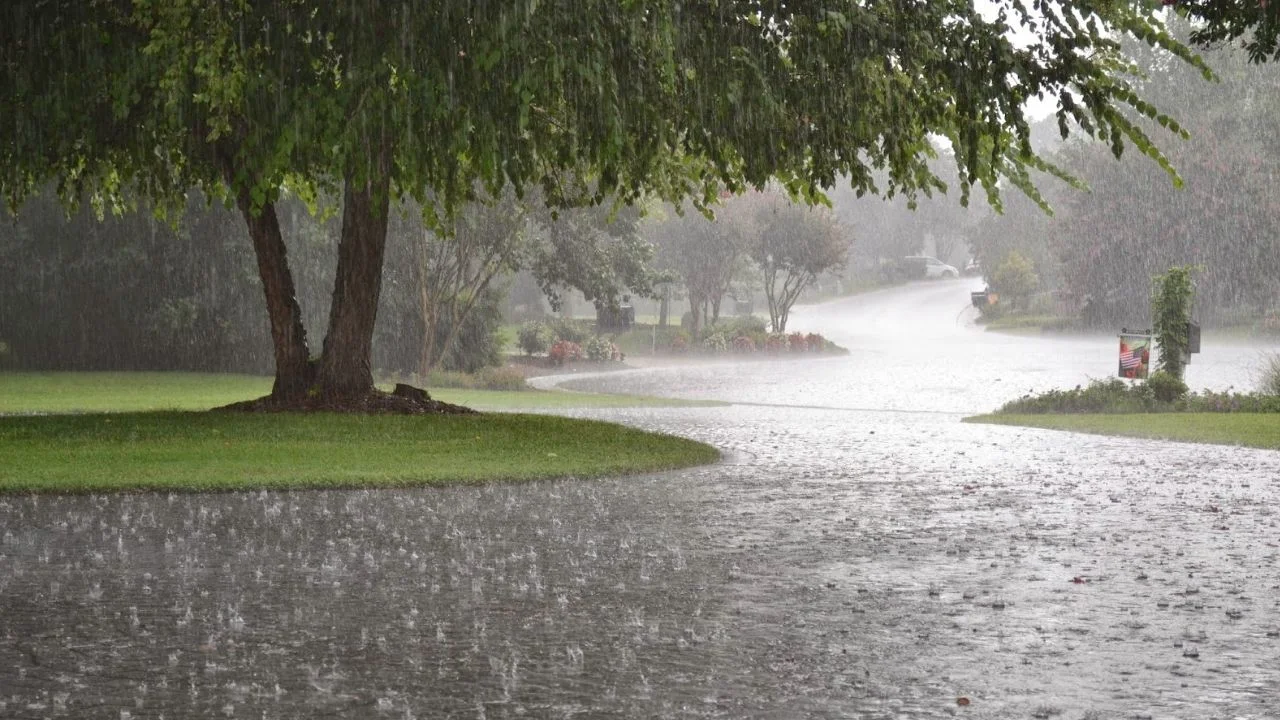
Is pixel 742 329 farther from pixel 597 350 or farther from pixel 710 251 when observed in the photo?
pixel 597 350

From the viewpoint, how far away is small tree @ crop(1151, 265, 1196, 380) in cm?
2667

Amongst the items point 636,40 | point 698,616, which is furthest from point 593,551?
point 636,40

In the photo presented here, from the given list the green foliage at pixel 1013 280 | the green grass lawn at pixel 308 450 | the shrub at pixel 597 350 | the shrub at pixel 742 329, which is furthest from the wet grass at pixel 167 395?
the green foliage at pixel 1013 280

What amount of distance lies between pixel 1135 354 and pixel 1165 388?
0.95m

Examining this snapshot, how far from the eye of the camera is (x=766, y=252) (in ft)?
195

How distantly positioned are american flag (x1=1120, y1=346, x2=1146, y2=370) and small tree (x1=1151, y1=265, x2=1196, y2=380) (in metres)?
0.57

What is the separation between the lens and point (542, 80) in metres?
13.7

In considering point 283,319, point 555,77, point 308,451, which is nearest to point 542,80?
point 555,77

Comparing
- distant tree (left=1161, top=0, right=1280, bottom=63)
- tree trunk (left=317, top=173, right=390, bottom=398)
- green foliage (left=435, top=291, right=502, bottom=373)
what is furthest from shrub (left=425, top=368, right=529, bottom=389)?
distant tree (left=1161, top=0, right=1280, bottom=63)

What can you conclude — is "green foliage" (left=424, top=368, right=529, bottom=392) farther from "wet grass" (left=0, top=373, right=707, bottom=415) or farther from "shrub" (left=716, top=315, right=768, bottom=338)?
"shrub" (left=716, top=315, right=768, bottom=338)

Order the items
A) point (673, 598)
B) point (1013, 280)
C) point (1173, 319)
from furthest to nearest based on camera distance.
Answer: point (1013, 280) → point (1173, 319) → point (673, 598)

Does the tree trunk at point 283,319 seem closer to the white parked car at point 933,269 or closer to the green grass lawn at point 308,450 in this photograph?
the green grass lawn at point 308,450

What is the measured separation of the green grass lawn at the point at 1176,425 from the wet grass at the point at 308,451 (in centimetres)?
678

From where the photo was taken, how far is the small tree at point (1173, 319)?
26.7m
